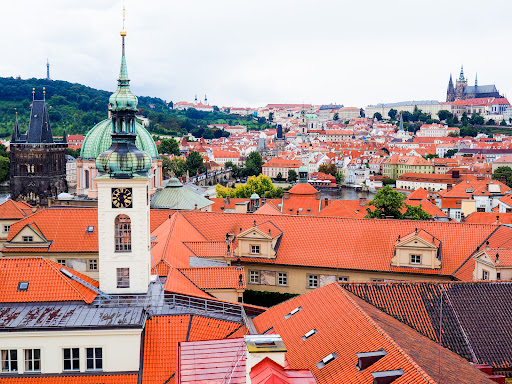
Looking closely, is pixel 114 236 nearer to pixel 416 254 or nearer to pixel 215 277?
pixel 215 277

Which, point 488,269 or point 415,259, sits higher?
point 488,269

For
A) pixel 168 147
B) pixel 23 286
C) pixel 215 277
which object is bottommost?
pixel 215 277

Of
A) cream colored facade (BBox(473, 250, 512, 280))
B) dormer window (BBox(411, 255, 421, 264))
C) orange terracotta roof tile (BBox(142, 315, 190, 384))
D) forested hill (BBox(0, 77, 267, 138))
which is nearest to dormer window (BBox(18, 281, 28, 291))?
orange terracotta roof tile (BBox(142, 315, 190, 384))

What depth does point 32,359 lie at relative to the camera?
18.3m

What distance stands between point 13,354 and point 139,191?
6856mm

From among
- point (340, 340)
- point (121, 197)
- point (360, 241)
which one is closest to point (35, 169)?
point (360, 241)

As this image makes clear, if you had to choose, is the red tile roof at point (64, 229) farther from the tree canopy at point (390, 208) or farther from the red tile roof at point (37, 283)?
the tree canopy at point (390, 208)

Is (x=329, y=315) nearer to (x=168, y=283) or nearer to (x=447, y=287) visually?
(x=447, y=287)

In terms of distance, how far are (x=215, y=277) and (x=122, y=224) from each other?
5942mm

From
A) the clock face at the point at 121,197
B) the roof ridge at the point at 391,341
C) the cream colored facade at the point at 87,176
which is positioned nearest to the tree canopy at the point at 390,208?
the cream colored facade at the point at 87,176

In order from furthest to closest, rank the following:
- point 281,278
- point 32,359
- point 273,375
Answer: point 281,278 < point 32,359 < point 273,375

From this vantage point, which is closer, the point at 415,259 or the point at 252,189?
the point at 415,259

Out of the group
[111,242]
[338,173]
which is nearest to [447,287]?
[111,242]

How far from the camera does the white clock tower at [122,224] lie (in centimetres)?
2150
